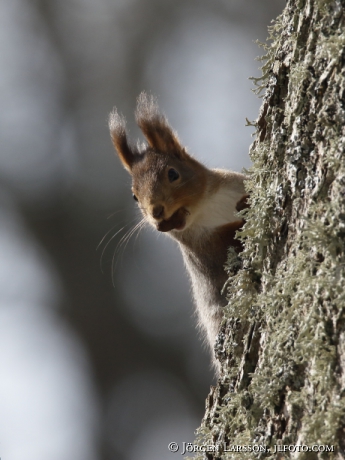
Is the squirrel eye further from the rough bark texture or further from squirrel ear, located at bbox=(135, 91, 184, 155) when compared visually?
the rough bark texture

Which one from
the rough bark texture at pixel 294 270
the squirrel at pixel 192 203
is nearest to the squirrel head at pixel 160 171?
the squirrel at pixel 192 203

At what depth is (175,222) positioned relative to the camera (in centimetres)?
239

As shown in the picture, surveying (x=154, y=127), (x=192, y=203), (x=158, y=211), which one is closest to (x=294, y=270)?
(x=158, y=211)

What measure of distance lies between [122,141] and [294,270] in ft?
5.34

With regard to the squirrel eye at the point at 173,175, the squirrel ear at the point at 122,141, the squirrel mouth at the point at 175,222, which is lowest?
the squirrel mouth at the point at 175,222

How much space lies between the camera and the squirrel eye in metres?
2.51

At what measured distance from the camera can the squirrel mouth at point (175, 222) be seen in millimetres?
2309

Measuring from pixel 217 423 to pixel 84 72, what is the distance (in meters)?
3.41

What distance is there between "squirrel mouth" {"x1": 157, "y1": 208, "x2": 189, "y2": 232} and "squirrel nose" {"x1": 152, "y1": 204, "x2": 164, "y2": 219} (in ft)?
0.08

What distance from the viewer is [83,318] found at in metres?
3.92

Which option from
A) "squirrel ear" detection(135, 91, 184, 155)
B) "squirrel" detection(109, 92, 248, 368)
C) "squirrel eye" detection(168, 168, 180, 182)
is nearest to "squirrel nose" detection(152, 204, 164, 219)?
"squirrel" detection(109, 92, 248, 368)

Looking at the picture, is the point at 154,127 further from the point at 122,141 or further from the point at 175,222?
the point at 175,222

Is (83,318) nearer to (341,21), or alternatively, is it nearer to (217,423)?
(217,423)

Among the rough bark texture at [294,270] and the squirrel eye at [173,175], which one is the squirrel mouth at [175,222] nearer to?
the squirrel eye at [173,175]
